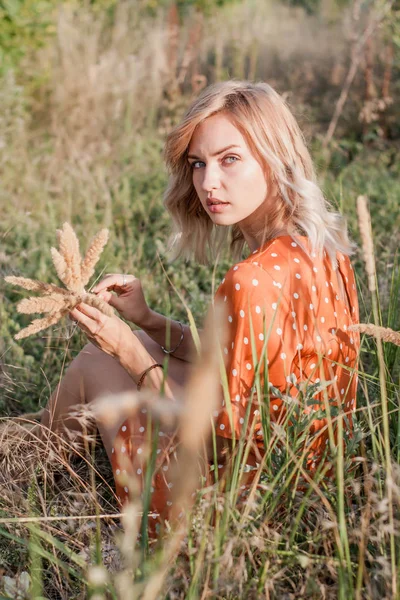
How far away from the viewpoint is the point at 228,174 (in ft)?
6.40

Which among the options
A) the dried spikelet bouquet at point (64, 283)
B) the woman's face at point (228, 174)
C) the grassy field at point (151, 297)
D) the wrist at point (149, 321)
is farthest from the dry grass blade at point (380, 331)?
the wrist at point (149, 321)

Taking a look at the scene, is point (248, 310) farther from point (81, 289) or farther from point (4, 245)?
point (4, 245)

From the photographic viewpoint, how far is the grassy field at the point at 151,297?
130 cm

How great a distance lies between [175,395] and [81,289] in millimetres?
731

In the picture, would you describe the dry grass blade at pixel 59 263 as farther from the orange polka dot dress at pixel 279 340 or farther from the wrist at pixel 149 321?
the wrist at pixel 149 321

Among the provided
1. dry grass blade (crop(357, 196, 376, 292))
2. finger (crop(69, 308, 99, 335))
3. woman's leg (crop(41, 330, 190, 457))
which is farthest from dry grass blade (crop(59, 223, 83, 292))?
woman's leg (crop(41, 330, 190, 457))

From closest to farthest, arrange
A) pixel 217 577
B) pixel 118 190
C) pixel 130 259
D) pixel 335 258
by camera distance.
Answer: pixel 217 577, pixel 335 258, pixel 130 259, pixel 118 190

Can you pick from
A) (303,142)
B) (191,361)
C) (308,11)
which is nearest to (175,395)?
(191,361)

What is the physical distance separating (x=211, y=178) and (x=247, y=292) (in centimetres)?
47

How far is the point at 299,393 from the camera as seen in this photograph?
157 centimetres

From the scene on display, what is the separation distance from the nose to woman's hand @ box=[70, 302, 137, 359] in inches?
21.6

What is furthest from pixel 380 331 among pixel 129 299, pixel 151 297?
pixel 151 297

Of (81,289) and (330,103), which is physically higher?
(330,103)

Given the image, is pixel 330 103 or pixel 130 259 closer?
pixel 130 259
